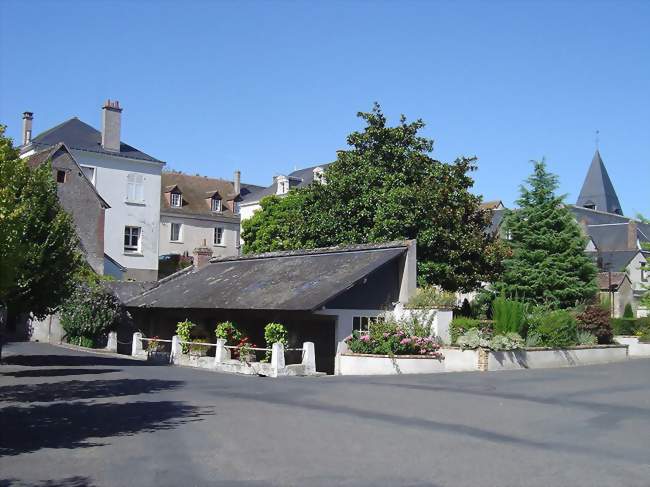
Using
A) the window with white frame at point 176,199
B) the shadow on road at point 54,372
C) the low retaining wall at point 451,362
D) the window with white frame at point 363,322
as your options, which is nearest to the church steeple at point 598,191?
the window with white frame at point 176,199

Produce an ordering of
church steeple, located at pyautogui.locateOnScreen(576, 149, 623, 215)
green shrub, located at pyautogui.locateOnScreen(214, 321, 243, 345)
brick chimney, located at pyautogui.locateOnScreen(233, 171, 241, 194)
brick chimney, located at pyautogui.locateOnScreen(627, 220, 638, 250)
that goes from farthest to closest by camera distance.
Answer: church steeple, located at pyautogui.locateOnScreen(576, 149, 623, 215) → brick chimney, located at pyautogui.locateOnScreen(627, 220, 638, 250) → brick chimney, located at pyautogui.locateOnScreen(233, 171, 241, 194) → green shrub, located at pyautogui.locateOnScreen(214, 321, 243, 345)

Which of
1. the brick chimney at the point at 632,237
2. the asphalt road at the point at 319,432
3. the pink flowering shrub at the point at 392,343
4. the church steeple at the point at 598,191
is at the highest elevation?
the church steeple at the point at 598,191

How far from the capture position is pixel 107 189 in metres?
50.5

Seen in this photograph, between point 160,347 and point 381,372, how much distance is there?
1209 cm

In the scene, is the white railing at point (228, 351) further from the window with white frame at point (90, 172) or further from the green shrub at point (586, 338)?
the window with white frame at point (90, 172)

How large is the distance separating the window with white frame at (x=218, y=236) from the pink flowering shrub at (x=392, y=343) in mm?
38283

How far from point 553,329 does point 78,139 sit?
3495cm

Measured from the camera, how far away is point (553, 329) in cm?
2866

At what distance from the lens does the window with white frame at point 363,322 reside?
80.7 feet

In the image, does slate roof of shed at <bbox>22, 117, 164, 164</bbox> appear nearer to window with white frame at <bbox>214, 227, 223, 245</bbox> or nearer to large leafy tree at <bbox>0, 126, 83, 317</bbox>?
window with white frame at <bbox>214, 227, 223, 245</bbox>

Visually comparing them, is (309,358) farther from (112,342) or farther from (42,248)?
(112,342)

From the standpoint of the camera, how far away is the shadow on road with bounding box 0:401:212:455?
10559mm

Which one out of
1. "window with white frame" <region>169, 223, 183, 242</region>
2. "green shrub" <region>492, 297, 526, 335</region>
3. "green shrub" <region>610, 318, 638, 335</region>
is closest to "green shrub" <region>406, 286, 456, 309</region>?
"green shrub" <region>492, 297, 526, 335</region>

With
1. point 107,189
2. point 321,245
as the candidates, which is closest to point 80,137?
point 107,189
